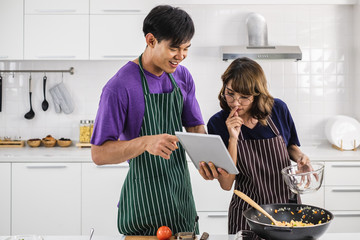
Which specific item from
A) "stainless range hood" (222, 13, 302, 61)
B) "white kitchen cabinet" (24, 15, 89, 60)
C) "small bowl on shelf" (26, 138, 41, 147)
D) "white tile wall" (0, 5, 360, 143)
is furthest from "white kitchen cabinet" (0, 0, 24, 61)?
"stainless range hood" (222, 13, 302, 61)

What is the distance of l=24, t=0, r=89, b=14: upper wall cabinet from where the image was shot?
3896mm

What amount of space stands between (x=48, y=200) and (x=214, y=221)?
137 centimetres

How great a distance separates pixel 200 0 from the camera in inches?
155

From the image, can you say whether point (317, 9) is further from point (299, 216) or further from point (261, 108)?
point (299, 216)

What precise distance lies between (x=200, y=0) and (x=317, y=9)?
117 centimetres

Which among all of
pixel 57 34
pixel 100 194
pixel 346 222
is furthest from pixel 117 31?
pixel 346 222

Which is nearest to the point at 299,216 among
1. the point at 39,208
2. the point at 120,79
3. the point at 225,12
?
the point at 120,79

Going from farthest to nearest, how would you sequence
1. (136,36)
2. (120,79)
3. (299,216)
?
(136,36)
(120,79)
(299,216)

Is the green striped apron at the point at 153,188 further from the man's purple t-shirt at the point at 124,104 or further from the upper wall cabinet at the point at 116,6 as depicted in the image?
the upper wall cabinet at the point at 116,6

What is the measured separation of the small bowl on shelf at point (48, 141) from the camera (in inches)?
161

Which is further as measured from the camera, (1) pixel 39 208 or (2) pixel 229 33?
(2) pixel 229 33

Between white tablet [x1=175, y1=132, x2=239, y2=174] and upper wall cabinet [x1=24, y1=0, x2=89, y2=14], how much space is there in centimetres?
261

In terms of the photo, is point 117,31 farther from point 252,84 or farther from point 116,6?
point 252,84

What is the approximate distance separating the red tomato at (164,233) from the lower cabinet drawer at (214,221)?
6.33ft
